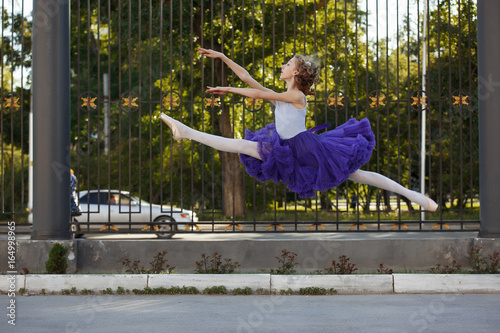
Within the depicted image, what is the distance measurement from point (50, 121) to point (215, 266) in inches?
120

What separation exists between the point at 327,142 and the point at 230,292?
9.41 feet

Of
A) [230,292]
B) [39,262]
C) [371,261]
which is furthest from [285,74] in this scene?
[39,262]

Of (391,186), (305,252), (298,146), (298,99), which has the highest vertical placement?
(298,99)

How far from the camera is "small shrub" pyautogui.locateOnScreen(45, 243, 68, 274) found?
9.20m

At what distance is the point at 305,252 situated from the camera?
961 cm

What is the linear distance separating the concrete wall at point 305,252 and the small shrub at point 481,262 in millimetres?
219

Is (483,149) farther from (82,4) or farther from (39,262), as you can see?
(82,4)

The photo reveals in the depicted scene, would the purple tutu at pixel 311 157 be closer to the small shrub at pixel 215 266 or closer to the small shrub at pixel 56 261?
the small shrub at pixel 215 266

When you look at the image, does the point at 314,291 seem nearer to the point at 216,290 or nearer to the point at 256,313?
the point at 216,290

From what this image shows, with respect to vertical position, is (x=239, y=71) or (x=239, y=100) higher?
(x=239, y=100)

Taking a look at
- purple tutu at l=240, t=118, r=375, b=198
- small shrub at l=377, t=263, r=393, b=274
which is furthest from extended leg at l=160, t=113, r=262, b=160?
small shrub at l=377, t=263, r=393, b=274

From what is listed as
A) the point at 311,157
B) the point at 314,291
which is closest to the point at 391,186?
the point at 311,157

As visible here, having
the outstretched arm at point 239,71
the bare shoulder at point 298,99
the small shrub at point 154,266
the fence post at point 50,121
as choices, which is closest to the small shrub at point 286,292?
the small shrub at point 154,266

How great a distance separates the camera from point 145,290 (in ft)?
27.9
